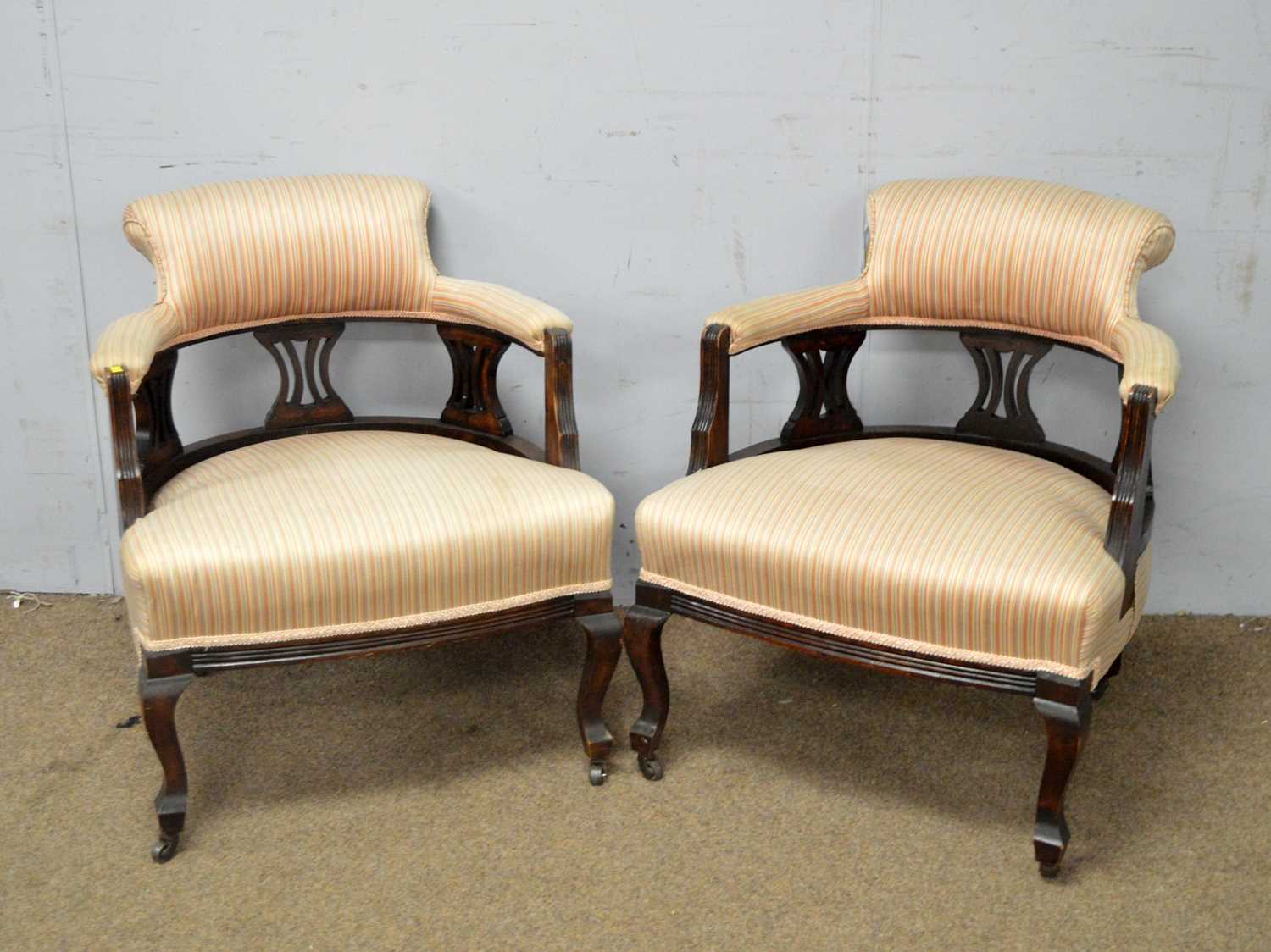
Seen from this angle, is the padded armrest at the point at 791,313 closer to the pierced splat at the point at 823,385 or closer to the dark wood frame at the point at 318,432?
the pierced splat at the point at 823,385

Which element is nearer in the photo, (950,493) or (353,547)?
(353,547)

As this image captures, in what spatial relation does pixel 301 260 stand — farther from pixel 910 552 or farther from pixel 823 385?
pixel 910 552

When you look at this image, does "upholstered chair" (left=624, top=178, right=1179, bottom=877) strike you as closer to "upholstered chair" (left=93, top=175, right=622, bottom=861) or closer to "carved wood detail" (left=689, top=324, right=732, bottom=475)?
"carved wood detail" (left=689, top=324, right=732, bottom=475)

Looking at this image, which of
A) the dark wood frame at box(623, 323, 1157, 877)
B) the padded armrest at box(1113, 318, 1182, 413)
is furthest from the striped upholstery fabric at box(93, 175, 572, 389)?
the padded armrest at box(1113, 318, 1182, 413)

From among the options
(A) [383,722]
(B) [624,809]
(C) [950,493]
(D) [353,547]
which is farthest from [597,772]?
(C) [950,493]

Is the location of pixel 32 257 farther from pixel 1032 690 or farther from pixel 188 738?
pixel 1032 690

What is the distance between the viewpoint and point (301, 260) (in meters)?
2.17

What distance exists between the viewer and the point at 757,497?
186cm

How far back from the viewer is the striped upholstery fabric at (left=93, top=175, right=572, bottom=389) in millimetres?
2086

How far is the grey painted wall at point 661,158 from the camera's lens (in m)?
2.26

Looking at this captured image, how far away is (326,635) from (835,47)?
1.29 metres

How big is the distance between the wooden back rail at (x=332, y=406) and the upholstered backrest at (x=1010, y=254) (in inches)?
21.9

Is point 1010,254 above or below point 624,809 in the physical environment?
above

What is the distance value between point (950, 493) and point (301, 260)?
1.08m
